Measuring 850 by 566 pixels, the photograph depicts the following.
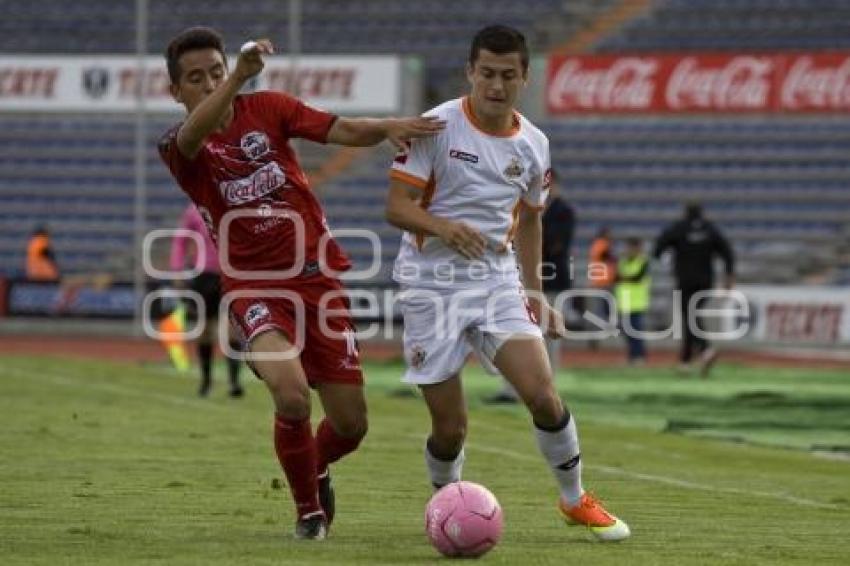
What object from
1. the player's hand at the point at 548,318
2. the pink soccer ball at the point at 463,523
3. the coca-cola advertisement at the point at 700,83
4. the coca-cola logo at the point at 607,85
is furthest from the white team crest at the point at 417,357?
the coca-cola logo at the point at 607,85

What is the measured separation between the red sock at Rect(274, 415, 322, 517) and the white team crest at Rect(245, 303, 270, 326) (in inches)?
16.5

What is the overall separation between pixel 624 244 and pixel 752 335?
14.4 feet

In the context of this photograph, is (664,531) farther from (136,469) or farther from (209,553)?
(136,469)

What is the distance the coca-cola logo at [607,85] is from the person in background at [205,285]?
14808mm

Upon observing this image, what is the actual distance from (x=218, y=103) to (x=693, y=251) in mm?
18325

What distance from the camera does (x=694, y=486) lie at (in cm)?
1230

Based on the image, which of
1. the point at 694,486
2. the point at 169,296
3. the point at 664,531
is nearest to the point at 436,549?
the point at 664,531

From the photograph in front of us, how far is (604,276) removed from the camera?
30.2m

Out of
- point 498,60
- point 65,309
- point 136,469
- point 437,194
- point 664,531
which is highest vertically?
point 498,60

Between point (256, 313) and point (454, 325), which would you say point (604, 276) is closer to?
point (454, 325)

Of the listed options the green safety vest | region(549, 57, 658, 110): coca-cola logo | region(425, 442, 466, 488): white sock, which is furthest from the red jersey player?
region(549, 57, 658, 110): coca-cola logo

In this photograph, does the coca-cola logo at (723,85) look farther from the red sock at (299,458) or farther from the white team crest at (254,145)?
the red sock at (299,458)

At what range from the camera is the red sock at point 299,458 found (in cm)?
887

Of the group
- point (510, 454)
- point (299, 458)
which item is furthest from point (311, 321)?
point (510, 454)
